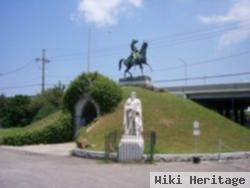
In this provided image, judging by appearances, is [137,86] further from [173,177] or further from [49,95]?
[173,177]

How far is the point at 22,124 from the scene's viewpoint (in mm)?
61656

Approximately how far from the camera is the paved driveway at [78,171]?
51.4 ft

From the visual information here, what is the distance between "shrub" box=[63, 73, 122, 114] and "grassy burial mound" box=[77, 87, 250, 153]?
808 mm

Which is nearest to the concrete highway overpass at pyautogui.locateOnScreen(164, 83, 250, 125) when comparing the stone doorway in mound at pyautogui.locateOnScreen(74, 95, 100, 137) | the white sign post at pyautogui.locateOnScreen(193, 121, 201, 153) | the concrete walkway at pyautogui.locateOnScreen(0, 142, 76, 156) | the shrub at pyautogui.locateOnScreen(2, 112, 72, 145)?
the stone doorway in mound at pyautogui.locateOnScreen(74, 95, 100, 137)

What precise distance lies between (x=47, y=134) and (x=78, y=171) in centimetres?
1761

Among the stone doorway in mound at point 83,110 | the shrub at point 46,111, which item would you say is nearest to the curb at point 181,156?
the stone doorway in mound at point 83,110

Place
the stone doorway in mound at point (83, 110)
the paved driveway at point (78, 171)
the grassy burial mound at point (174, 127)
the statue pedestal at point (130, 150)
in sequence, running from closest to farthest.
→ the paved driveway at point (78, 171) < the statue pedestal at point (130, 150) < the grassy burial mound at point (174, 127) < the stone doorway in mound at point (83, 110)

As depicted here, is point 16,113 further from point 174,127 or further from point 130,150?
point 130,150

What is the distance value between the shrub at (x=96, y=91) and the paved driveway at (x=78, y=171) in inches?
447

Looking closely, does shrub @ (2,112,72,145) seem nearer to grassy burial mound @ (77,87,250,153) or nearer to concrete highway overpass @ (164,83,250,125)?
grassy burial mound @ (77,87,250,153)

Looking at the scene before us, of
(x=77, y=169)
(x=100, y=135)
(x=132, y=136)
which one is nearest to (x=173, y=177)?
(x=77, y=169)

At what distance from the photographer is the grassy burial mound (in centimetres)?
2938

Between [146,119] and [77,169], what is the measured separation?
16003mm

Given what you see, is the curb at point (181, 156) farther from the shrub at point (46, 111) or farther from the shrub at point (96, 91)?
the shrub at point (46, 111)
